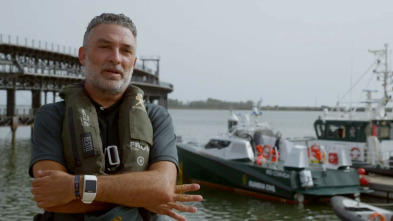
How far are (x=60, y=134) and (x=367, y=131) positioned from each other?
76.9 feet

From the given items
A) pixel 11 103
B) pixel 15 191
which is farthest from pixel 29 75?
pixel 15 191

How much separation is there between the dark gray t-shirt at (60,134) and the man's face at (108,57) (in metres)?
0.17

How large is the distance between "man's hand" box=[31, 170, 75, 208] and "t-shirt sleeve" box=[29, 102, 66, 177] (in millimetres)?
152

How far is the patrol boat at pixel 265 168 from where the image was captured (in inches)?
744

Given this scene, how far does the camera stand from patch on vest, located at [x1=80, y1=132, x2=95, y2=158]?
2.62 m

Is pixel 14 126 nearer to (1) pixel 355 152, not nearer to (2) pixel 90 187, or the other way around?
(1) pixel 355 152

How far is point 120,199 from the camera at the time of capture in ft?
8.36

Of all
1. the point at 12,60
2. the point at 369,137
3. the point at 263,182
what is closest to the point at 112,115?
the point at 263,182

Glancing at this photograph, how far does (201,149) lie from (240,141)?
273 centimetres

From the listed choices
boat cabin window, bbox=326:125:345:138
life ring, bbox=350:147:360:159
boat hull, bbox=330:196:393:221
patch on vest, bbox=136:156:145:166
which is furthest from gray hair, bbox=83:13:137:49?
boat cabin window, bbox=326:125:345:138

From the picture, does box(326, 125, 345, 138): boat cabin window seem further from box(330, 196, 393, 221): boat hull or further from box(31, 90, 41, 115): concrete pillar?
box(31, 90, 41, 115): concrete pillar

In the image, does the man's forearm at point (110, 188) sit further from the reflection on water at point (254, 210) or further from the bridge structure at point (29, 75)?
the bridge structure at point (29, 75)

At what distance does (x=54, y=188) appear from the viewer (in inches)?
99.5

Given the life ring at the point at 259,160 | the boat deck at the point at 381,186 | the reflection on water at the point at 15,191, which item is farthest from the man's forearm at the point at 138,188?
the boat deck at the point at 381,186
